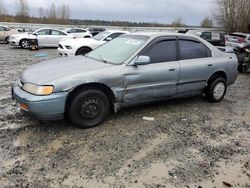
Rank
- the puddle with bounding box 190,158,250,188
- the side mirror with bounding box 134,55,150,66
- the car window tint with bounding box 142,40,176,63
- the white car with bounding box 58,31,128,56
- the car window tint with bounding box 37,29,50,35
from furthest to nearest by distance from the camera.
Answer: the car window tint with bounding box 37,29,50,35 < the white car with bounding box 58,31,128,56 < the car window tint with bounding box 142,40,176,63 < the side mirror with bounding box 134,55,150,66 < the puddle with bounding box 190,158,250,188

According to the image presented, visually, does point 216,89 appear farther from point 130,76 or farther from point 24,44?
point 24,44

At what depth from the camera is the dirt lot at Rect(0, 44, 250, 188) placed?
10.8ft

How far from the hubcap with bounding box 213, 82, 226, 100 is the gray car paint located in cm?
38

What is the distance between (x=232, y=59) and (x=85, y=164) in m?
4.40

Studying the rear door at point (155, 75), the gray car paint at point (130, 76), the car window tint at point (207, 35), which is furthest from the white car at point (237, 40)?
the rear door at point (155, 75)

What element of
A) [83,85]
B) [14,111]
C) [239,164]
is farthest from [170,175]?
[14,111]

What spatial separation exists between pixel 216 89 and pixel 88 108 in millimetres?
3105

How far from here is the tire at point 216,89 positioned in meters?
6.05

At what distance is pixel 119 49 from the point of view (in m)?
5.32

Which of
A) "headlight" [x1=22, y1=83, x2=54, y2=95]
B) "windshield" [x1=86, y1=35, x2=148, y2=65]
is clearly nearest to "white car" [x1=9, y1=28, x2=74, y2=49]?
"windshield" [x1=86, y1=35, x2=148, y2=65]

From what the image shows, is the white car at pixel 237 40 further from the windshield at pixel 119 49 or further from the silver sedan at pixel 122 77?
the windshield at pixel 119 49

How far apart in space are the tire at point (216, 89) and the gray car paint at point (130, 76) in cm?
23

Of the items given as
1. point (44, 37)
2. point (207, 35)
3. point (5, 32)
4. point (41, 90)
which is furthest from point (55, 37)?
point (41, 90)

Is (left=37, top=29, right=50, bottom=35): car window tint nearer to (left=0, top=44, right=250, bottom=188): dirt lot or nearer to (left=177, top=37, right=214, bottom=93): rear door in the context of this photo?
(left=0, top=44, right=250, bottom=188): dirt lot
